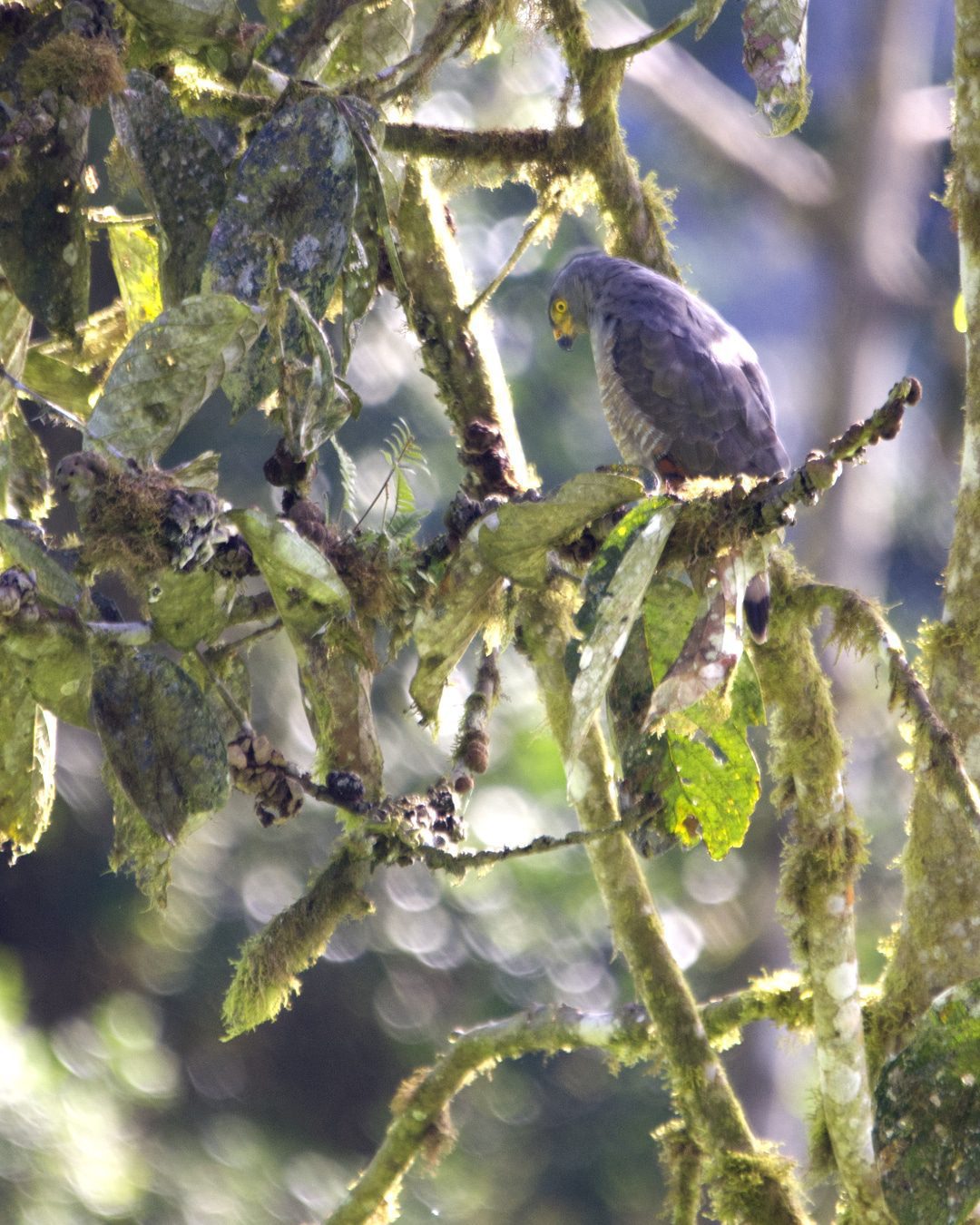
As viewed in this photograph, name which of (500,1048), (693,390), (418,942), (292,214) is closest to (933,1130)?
(500,1048)

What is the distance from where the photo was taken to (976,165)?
88.5 inches

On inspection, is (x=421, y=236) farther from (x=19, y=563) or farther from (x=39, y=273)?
(x=19, y=563)

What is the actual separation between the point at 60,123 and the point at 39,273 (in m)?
0.22

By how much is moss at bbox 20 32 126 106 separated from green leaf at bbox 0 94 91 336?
3 cm

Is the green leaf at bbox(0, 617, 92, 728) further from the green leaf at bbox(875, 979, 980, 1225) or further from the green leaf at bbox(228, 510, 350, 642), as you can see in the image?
the green leaf at bbox(875, 979, 980, 1225)

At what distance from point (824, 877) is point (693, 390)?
5.19ft

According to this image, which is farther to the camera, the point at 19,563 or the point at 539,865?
the point at 539,865

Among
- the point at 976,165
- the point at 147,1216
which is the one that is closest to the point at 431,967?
the point at 147,1216

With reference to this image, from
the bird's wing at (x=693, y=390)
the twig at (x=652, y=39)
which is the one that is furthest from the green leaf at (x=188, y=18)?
the bird's wing at (x=693, y=390)

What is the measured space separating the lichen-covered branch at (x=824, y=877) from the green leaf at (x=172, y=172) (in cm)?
100

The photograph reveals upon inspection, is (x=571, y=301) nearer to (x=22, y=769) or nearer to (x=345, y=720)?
(x=345, y=720)

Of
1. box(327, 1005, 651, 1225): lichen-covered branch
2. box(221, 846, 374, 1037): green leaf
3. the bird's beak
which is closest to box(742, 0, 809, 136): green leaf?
box(221, 846, 374, 1037): green leaf

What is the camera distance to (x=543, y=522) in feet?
5.55

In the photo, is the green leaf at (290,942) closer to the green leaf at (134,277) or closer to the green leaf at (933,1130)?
the green leaf at (933,1130)
